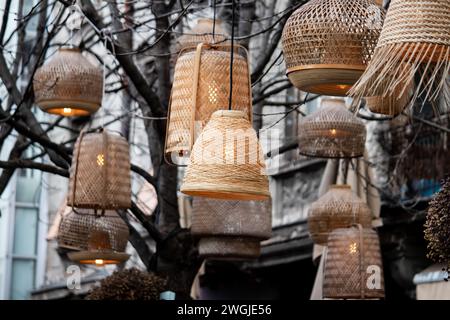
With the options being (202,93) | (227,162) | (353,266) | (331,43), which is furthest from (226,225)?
(227,162)

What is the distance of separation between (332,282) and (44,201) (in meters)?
14.5

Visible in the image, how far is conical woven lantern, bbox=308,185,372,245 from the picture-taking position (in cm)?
1166

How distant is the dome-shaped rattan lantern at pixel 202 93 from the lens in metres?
7.44

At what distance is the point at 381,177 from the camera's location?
48.5 feet

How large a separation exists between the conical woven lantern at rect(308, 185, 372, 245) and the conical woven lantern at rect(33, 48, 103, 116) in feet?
6.87

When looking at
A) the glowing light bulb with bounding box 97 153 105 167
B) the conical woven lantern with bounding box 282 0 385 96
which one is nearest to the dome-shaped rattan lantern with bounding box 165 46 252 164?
the conical woven lantern with bounding box 282 0 385 96

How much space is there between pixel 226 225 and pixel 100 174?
1.47m

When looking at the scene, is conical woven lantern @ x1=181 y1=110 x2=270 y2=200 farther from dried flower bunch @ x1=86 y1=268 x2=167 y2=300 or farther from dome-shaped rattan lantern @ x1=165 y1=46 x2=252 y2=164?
dried flower bunch @ x1=86 y1=268 x2=167 y2=300

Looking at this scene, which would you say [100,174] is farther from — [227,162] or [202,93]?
[227,162]

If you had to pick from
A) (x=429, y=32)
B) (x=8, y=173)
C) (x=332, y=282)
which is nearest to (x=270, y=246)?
(x=8, y=173)
